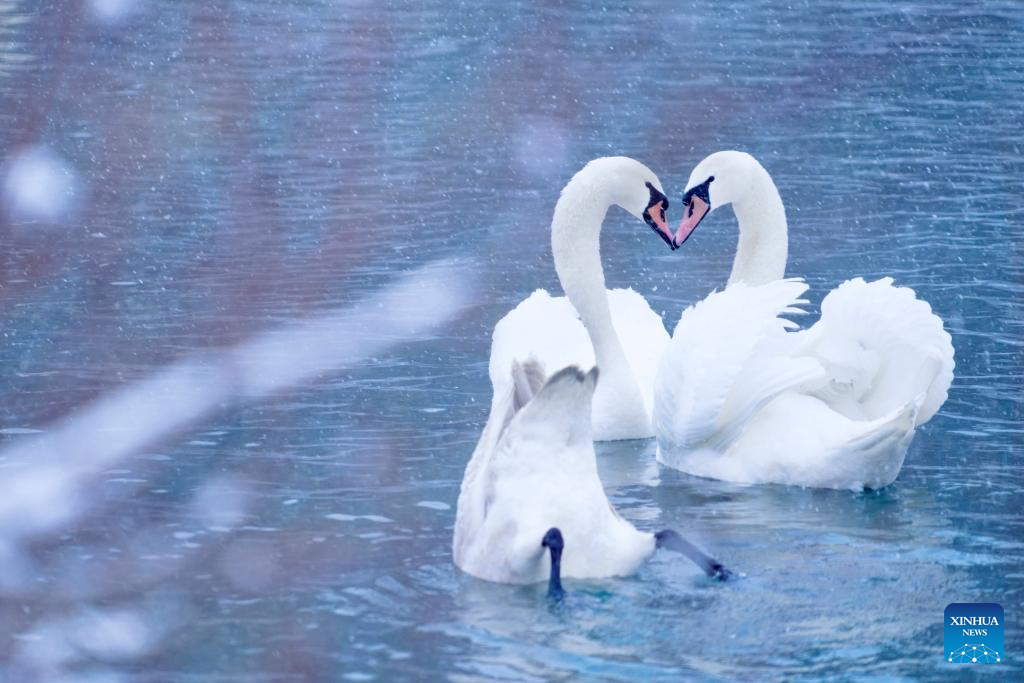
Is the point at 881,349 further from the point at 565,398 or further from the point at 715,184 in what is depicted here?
the point at 565,398

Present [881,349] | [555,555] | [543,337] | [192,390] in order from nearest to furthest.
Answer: [555,555] < [881,349] < [543,337] < [192,390]

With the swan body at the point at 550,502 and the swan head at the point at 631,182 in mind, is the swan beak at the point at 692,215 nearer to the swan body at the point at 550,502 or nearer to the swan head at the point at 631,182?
the swan head at the point at 631,182

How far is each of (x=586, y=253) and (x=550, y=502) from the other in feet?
9.01

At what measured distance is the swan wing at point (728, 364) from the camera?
7.37 meters

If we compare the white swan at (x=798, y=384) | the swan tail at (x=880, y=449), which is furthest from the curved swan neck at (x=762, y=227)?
the swan tail at (x=880, y=449)

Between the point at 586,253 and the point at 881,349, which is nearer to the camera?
the point at 881,349

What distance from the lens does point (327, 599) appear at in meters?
5.96

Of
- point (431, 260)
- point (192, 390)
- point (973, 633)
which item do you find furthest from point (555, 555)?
point (431, 260)

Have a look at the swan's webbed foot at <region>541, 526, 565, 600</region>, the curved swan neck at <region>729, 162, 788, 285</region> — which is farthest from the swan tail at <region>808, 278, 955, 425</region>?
the swan's webbed foot at <region>541, 526, 565, 600</region>

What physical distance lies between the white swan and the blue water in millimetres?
164

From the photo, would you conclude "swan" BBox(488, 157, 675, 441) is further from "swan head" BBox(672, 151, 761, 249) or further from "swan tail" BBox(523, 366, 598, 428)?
"swan tail" BBox(523, 366, 598, 428)

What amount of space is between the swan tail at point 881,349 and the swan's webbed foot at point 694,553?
157 centimetres

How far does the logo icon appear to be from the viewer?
17.6 ft

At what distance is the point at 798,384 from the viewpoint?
7426mm
